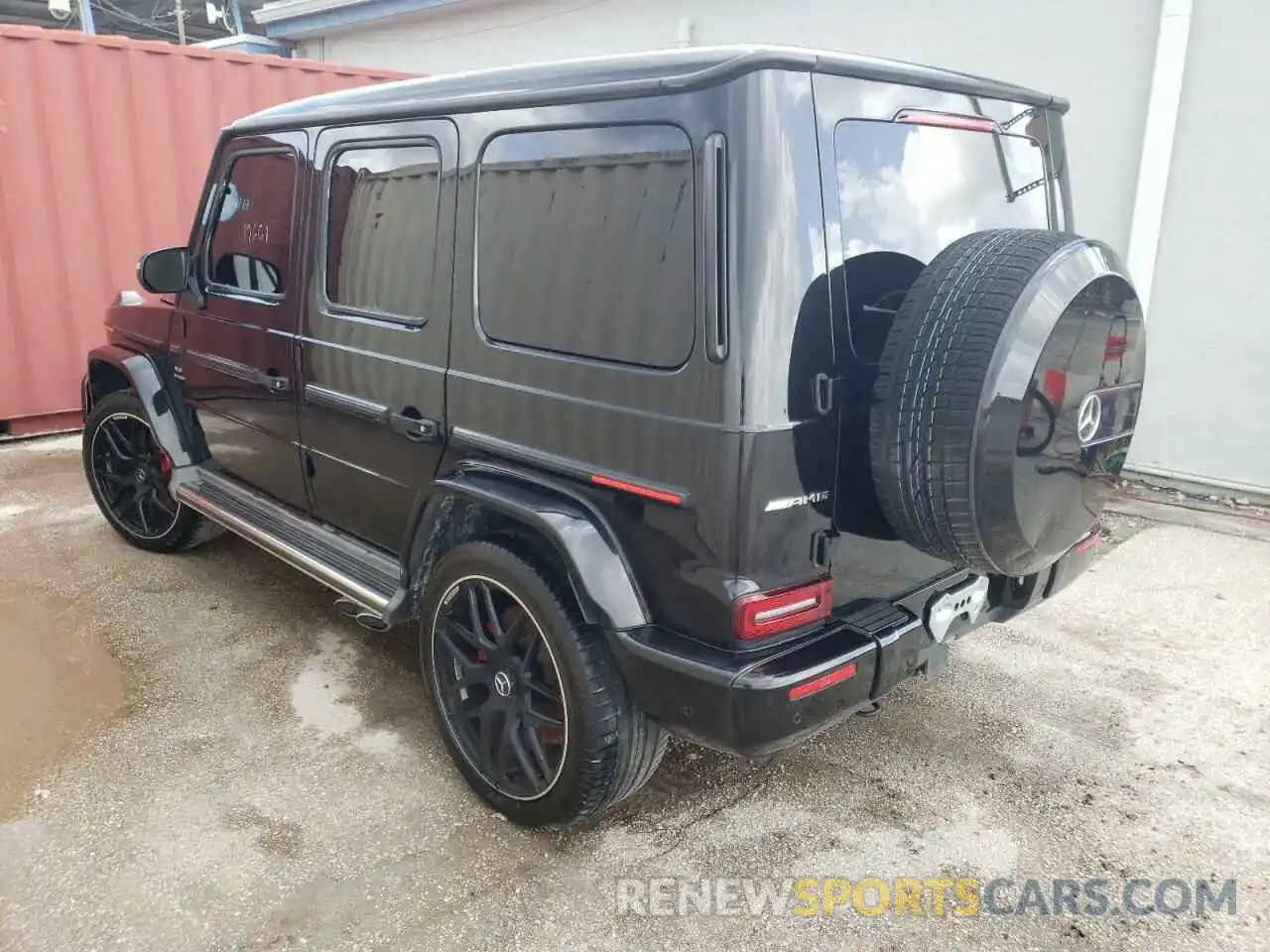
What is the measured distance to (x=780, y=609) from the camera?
86.2 inches

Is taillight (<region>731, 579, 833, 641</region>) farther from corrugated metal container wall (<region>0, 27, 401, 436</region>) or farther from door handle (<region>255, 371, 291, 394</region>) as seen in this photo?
corrugated metal container wall (<region>0, 27, 401, 436</region>)

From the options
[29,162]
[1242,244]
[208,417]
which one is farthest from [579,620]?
[29,162]

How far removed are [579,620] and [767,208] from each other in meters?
1.10

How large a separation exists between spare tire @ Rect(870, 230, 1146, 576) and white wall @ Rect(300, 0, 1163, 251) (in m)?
4.03

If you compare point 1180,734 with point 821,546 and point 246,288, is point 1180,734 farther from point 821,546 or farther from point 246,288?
point 246,288

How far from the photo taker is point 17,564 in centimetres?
452

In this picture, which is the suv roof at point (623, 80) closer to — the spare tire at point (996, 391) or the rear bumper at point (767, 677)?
the spare tire at point (996, 391)

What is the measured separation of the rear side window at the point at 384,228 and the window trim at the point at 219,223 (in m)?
0.25

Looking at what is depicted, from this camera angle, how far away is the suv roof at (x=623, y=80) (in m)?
2.04

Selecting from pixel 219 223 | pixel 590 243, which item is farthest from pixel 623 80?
pixel 219 223

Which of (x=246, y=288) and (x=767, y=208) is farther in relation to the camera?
(x=246, y=288)

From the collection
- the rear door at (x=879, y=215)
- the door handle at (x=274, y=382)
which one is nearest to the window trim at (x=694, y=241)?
the rear door at (x=879, y=215)

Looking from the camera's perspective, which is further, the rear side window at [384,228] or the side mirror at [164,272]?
the side mirror at [164,272]

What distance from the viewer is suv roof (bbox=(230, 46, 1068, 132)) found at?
2041 mm
